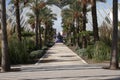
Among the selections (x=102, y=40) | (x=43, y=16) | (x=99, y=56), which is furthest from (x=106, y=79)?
(x=43, y=16)

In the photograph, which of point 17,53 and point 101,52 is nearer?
point 17,53

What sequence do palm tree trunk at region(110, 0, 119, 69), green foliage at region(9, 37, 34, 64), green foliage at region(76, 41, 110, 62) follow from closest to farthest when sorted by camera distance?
1. palm tree trunk at region(110, 0, 119, 69)
2. green foliage at region(9, 37, 34, 64)
3. green foliage at region(76, 41, 110, 62)

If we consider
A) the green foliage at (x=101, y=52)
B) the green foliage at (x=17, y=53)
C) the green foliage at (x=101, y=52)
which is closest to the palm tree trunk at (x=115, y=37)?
the green foliage at (x=101, y=52)

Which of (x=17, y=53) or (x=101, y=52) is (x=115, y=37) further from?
(x=17, y=53)

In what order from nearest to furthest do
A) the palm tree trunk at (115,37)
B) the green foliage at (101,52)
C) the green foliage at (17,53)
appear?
the palm tree trunk at (115,37)
the green foliage at (17,53)
the green foliage at (101,52)

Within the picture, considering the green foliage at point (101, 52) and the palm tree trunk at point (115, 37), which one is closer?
→ the palm tree trunk at point (115, 37)

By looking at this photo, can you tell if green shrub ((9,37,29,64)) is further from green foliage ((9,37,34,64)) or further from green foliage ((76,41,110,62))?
green foliage ((76,41,110,62))

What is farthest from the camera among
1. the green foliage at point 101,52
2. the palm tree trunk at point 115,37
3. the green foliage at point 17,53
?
the green foliage at point 101,52

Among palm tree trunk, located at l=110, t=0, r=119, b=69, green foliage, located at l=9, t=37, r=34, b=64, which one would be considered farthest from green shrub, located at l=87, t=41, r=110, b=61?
palm tree trunk, located at l=110, t=0, r=119, b=69

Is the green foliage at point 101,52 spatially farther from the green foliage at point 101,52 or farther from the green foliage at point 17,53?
the green foliage at point 17,53

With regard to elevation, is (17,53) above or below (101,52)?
above

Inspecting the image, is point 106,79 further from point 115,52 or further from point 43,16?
point 43,16

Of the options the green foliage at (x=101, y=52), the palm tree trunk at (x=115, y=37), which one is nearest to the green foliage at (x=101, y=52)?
the green foliage at (x=101, y=52)

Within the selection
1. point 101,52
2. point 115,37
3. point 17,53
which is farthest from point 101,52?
point 115,37
